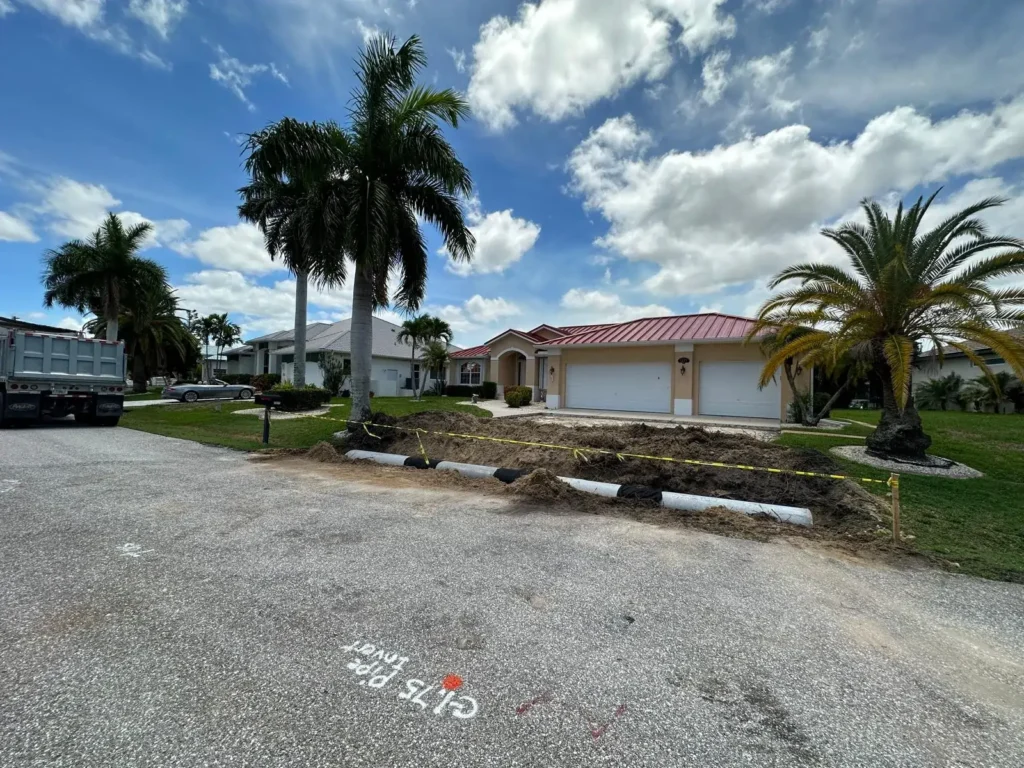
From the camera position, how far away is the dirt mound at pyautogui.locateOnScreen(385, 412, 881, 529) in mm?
6828

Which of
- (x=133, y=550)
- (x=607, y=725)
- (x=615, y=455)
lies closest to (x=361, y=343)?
(x=615, y=455)

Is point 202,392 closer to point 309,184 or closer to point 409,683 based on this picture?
point 309,184

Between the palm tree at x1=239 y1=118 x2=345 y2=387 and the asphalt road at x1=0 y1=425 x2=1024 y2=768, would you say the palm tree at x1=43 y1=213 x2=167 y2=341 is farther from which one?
the asphalt road at x1=0 y1=425 x2=1024 y2=768

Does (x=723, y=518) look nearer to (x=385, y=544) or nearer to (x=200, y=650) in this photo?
(x=385, y=544)

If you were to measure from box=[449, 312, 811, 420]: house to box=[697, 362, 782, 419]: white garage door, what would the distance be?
0.11 ft

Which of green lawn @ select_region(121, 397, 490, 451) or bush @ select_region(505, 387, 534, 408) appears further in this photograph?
bush @ select_region(505, 387, 534, 408)

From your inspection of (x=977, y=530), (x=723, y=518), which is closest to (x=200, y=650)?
(x=723, y=518)

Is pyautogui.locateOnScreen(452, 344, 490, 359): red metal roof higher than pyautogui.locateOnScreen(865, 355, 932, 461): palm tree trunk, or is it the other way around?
pyautogui.locateOnScreen(452, 344, 490, 359): red metal roof

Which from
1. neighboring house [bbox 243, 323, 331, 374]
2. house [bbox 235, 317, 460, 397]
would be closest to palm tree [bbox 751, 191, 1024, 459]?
house [bbox 235, 317, 460, 397]

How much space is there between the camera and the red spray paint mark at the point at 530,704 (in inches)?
97.2

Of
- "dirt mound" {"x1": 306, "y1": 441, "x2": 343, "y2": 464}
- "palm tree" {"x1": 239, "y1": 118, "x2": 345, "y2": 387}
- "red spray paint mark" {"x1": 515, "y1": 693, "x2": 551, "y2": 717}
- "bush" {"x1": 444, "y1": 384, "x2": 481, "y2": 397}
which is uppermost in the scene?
"palm tree" {"x1": 239, "y1": 118, "x2": 345, "y2": 387}

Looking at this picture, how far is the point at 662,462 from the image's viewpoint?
855 cm

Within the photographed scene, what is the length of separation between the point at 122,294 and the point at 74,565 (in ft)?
95.0

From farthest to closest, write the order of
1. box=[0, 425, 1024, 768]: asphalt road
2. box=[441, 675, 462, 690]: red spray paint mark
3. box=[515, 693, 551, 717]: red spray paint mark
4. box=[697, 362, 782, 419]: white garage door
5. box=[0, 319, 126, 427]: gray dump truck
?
box=[697, 362, 782, 419]: white garage door
box=[0, 319, 126, 427]: gray dump truck
box=[441, 675, 462, 690]: red spray paint mark
box=[515, 693, 551, 717]: red spray paint mark
box=[0, 425, 1024, 768]: asphalt road
